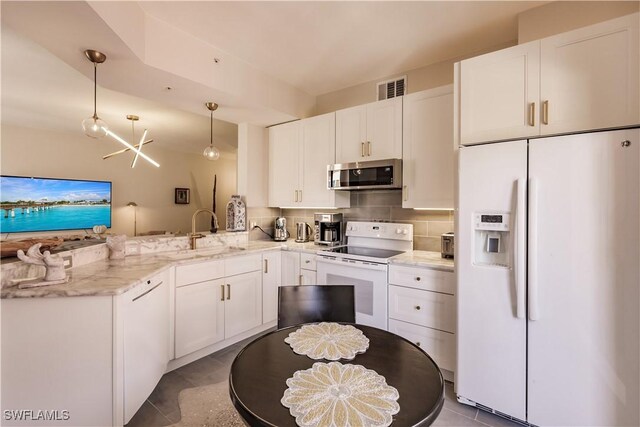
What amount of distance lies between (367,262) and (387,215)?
77cm

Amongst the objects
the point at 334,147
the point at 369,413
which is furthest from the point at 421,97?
the point at 369,413

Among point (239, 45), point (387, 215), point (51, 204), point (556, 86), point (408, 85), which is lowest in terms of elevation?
point (387, 215)

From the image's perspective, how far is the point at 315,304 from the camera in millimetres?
1785

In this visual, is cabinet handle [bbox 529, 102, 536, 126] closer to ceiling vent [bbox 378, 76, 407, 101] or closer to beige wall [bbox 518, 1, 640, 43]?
beige wall [bbox 518, 1, 640, 43]

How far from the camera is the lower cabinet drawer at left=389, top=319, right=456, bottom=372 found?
2.15 metres

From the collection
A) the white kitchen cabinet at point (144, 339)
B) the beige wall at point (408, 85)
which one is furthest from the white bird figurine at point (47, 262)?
the beige wall at point (408, 85)

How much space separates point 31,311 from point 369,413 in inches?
68.5

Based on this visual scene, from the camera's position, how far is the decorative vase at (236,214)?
3.46 metres

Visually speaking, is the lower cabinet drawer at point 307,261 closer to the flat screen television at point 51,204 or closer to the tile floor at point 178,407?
the tile floor at point 178,407

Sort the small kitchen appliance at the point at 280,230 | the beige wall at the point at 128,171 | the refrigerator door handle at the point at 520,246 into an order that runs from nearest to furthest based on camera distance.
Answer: the refrigerator door handle at the point at 520,246 → the small kitchen appliance at the point at 280,230 → the beige wall at the point at 128,171

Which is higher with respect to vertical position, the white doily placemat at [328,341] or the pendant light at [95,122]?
the pendant light at [95,122]

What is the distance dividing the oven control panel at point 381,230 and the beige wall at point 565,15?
1.73 meters

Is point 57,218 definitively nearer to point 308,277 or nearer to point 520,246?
point 308,277
